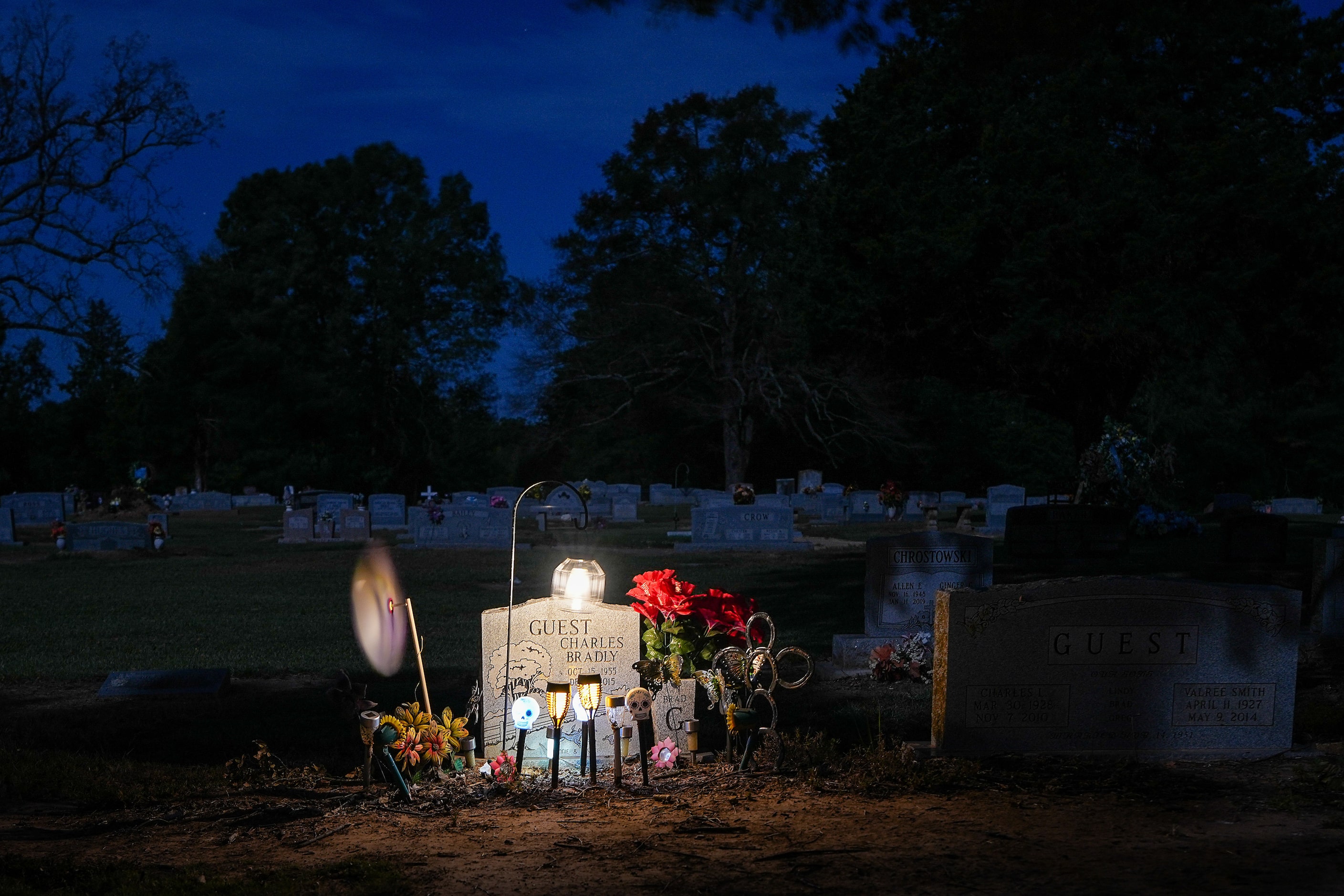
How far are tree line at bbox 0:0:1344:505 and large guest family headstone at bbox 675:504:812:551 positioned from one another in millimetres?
4982

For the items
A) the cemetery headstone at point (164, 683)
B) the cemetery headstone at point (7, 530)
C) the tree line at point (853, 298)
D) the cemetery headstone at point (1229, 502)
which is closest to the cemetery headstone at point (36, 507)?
the tree line at point (853, 298)

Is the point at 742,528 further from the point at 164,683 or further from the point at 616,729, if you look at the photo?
the point at 616,729

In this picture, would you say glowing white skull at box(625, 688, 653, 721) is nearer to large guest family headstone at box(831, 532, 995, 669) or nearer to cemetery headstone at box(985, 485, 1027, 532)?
large guest family headstone at box(831, 532, 995, 669)

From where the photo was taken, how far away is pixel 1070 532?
60.1ft

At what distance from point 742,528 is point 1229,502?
40.6ft

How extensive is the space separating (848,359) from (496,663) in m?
22.4

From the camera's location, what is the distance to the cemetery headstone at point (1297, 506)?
3647cm

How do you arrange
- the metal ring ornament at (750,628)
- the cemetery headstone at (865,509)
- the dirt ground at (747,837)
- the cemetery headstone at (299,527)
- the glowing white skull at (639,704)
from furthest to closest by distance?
the cemetery headstone at (865,509) → the cemetery headstone at (299,527) → the metal ring ornament at (750,628) → the glowing white skull at (639,704) → the dirt ground at (747,837)

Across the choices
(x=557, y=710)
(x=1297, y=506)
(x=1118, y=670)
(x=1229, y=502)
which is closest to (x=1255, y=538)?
(x=1118, y=670)

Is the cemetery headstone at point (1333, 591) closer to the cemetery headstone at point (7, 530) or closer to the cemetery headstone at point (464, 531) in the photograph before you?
the cemetery headstone at point (464, 531)

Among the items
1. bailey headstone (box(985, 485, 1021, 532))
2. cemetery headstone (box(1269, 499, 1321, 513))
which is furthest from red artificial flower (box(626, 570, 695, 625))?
cemetery headstone (box(1269, 499, 1321, 513))

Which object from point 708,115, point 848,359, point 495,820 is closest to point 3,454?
point 708,115

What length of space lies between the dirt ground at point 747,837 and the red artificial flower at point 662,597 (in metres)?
0.89

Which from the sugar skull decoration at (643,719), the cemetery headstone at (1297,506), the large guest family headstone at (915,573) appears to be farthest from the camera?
the cemetery headstone at (1297,506)
